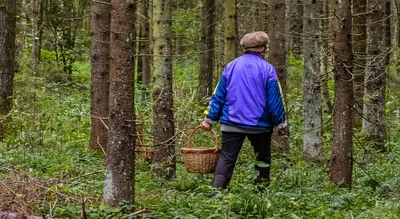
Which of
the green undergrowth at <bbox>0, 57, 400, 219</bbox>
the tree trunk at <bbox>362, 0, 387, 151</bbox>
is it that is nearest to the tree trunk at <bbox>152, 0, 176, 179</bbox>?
the green undergrowth at <bbox>0, 57, 400, 219</bbox>

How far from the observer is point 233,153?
6.67m

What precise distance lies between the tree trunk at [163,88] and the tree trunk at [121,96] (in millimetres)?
2169

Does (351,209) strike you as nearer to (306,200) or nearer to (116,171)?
(306,200)

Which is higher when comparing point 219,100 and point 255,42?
point 255,42

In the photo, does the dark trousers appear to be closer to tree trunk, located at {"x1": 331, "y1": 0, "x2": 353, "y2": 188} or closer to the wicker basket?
the wicker basket

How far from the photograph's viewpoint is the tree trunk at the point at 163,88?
744cm

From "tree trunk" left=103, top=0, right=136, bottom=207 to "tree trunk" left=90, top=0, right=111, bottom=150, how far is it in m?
4.09

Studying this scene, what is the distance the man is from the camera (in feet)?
21.6

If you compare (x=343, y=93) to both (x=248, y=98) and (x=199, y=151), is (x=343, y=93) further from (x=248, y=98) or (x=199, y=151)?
(x=199, y=151)

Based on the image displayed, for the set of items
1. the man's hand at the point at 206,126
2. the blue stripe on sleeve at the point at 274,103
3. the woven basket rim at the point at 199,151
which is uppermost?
the blue stripe on sleeve at the point at 274,103

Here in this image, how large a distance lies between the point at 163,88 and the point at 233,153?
1345mm

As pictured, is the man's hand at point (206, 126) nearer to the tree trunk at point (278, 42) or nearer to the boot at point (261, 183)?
the boot at point (261, 183)

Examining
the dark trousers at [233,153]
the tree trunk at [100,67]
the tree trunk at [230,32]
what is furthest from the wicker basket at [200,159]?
the tree trunk at [230,32]

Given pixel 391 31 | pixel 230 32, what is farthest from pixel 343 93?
pixel 391 31
